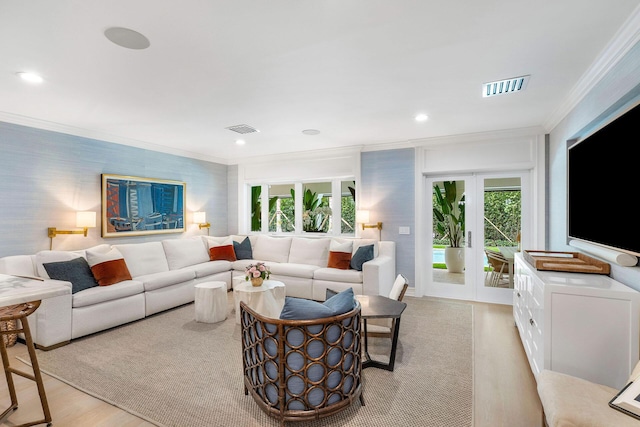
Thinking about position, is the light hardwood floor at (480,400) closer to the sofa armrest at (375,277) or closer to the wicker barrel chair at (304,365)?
the wicker barrel chair at (304,365)

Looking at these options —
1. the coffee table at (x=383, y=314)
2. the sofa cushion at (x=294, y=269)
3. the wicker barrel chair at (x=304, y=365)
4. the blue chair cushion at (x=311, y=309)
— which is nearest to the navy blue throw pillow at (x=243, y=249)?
the sofa cushion at (x=294, y=269)

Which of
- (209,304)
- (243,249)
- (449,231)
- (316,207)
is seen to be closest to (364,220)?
(316,207)

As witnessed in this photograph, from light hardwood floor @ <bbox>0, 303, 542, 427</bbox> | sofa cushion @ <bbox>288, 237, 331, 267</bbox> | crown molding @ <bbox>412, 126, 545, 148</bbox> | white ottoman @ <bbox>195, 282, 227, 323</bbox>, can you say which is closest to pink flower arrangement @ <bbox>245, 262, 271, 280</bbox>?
white ottoman @ <bbox>195, 282, 227, 323</bbox>

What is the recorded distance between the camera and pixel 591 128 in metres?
2.83

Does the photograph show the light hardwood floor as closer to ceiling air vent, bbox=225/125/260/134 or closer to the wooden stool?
the wooden stool

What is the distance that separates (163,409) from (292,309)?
3.96ft

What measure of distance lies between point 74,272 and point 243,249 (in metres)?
2.67

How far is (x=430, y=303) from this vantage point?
4.68 meters

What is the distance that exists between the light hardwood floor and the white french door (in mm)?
1729

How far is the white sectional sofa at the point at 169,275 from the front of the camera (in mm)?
3234

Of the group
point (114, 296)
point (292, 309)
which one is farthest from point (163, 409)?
point (114, 296)

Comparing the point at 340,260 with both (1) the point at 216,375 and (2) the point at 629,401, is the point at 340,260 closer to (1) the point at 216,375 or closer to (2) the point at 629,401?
(1) the point at 216,375

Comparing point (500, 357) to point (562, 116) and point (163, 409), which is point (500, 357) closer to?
point (562, 116)

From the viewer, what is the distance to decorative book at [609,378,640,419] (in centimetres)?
137
